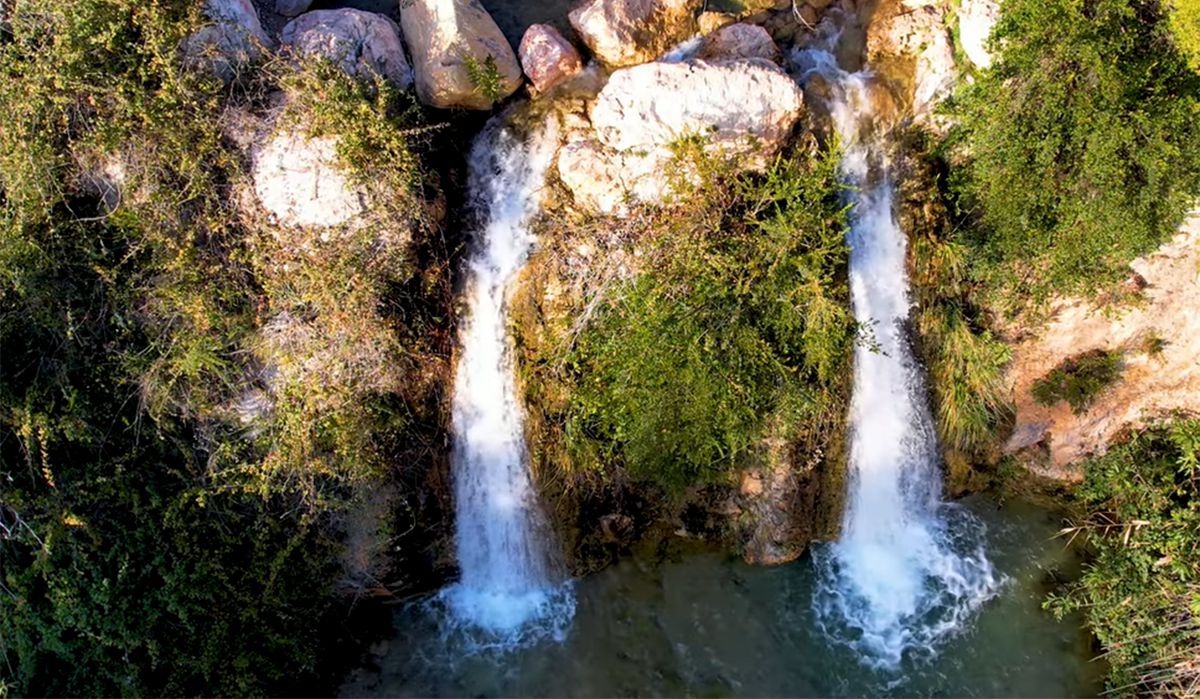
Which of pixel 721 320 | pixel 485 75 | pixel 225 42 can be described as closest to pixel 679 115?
pixel 721 320

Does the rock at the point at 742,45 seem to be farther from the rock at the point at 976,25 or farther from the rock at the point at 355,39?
the rock at the point at 355,39

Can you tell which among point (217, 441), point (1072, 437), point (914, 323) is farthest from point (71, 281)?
point (1072, 437)

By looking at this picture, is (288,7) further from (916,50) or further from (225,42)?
(916,50)

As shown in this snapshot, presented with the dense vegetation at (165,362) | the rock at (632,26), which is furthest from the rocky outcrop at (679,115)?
the dense vegetation at (165,362)

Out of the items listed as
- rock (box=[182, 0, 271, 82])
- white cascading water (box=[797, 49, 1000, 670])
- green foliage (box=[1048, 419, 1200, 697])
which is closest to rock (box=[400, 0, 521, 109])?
rock (box=[182, 0, 271, 82])

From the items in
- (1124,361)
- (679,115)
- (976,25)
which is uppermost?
(976,25)

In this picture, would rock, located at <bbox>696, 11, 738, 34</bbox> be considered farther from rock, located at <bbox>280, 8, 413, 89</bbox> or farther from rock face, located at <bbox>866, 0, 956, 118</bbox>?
rock, located at <bbox>280, 8, 413, 89</bbox>
